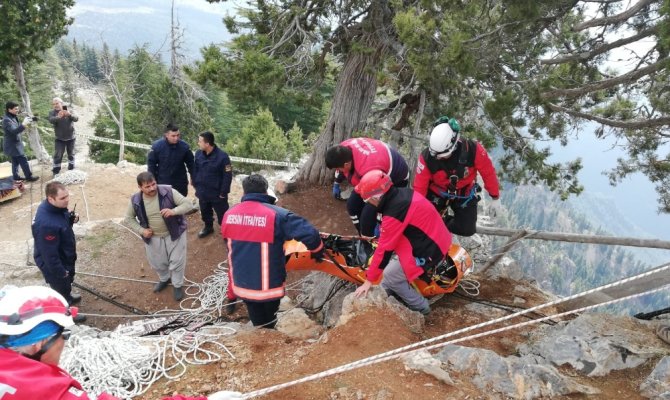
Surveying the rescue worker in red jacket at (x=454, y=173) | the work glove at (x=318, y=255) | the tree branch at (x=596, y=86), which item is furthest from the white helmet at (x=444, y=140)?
the work glove at (x=318, y=255)

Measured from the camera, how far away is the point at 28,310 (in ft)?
6.13

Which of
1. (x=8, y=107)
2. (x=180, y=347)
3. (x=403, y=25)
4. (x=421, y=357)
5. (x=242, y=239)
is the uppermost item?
(x=403, y=25)

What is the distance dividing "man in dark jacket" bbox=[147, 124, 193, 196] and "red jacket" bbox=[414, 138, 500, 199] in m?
4.19

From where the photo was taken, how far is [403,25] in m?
5.72

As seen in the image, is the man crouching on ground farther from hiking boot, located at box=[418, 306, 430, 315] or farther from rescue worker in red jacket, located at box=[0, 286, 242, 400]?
rescue worker in red jacket, located at box=[0, 286, 242, 400]

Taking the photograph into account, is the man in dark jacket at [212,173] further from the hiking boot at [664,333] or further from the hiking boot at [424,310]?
the hiking boot at [664,333]

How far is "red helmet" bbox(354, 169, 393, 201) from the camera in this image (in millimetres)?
3941

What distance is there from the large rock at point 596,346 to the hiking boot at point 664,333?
0.06 m

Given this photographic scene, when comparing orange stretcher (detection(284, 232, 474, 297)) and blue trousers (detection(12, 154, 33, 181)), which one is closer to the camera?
orange stretcher (detection(284, 232, 474, 297))

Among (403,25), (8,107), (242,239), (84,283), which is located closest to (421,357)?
(242,239)

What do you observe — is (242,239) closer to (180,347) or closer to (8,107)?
(180,347)

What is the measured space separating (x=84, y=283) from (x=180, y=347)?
426 cm

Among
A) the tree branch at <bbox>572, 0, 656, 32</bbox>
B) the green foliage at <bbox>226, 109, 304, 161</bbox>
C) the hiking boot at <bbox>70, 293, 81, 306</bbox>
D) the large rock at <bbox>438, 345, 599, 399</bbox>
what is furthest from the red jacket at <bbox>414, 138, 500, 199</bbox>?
the green foliage at <bbox>226, 109, 304, 161</bbox>

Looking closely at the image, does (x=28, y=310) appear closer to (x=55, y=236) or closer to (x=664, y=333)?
(x=55, y=236)
